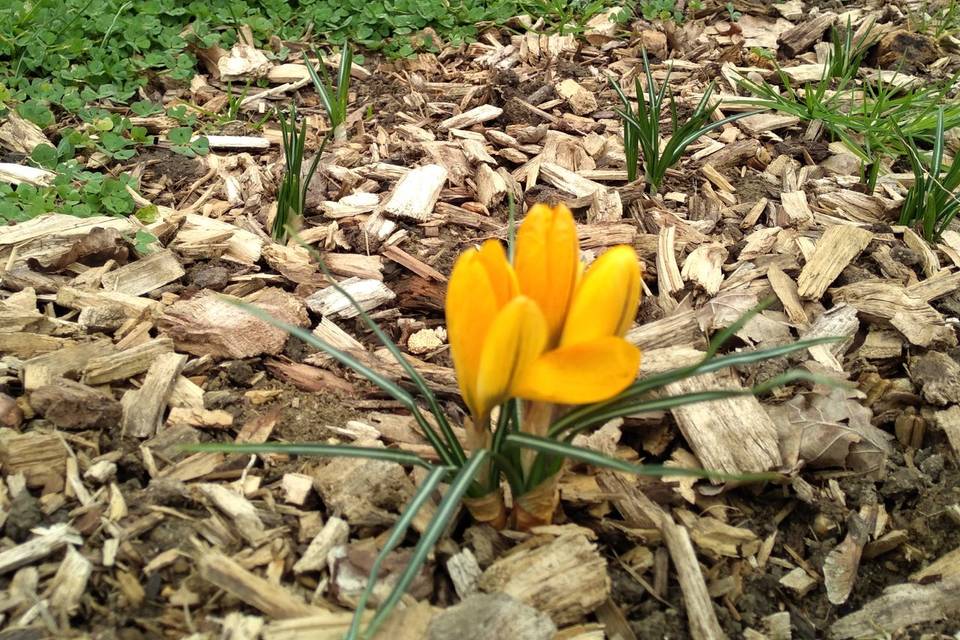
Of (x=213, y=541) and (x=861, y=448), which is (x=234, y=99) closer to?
(x=213, y=541)

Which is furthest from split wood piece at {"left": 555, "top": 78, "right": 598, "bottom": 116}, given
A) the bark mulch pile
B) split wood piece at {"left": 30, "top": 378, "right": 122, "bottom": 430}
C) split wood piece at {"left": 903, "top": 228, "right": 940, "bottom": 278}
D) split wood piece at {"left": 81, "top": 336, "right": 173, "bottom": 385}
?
split wood piece at {"left": 30, "top": 378, "right": 122, "bottom": 430}

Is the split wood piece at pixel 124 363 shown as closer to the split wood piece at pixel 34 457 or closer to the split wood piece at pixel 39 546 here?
the split wood piece at pixel 34 457

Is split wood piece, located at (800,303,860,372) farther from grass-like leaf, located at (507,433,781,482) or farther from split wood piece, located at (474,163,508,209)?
split wood piece, located at (474,163,508,209)

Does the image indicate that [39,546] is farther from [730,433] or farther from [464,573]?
[730,433]

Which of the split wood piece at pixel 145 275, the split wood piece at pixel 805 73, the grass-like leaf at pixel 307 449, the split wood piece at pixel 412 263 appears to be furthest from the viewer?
the split wood piece at pixel 805 73

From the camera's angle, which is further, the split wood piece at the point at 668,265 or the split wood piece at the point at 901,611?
the split wood piece at the point at 668,265

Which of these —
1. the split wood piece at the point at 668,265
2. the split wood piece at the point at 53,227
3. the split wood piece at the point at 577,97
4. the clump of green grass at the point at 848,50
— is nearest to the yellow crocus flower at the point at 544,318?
the split wood piece at the point at 668,265

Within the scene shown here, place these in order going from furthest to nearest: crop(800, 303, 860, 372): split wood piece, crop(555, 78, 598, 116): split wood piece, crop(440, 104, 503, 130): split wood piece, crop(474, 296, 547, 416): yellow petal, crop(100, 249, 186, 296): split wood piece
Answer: crop(555, 78, 598, 116): split wood piece < crop(440, 104, 503, 130): split wood piece < crop(100, 249, 186, 296): split wood piece < crop(800, 303, 860, 372): split wood piece < crop(474, 296, 547, 416): yellow petal
